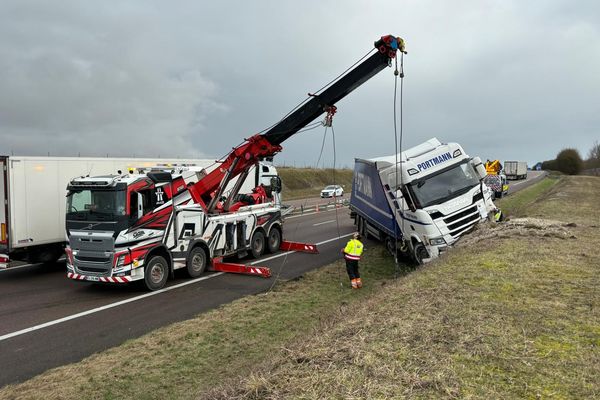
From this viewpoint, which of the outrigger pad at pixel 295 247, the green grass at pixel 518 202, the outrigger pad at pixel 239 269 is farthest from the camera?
the green grass at pixel 518 202

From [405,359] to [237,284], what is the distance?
7534 millimetres

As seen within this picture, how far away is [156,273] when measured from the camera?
1089cm

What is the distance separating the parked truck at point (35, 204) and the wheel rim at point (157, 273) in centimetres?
276

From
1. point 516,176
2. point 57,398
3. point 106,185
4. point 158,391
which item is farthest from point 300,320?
point 516,176

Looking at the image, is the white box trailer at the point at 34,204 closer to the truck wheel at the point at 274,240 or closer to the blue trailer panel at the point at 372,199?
the truck wheel at the point at 274,240

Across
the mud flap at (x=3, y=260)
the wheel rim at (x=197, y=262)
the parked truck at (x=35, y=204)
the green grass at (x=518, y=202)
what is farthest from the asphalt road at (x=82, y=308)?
the green grass at (x=518, y=202)

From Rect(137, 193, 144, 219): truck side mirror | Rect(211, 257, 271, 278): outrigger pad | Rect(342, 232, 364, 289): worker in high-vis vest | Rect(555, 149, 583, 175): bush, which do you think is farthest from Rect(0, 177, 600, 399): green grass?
Rect(555, 149, 583, 175): bush

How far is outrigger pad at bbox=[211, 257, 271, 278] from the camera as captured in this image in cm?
1205

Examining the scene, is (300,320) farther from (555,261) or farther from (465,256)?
(555,261)

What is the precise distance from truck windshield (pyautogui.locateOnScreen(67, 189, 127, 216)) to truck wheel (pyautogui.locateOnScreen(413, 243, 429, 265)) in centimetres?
728

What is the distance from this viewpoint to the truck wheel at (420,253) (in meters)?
11.5

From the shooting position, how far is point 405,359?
4.36m

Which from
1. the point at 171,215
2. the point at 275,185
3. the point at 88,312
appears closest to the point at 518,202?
the point at 275,185

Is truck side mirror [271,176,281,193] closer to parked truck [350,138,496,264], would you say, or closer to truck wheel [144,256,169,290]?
parked truck [350,138,496,264]
